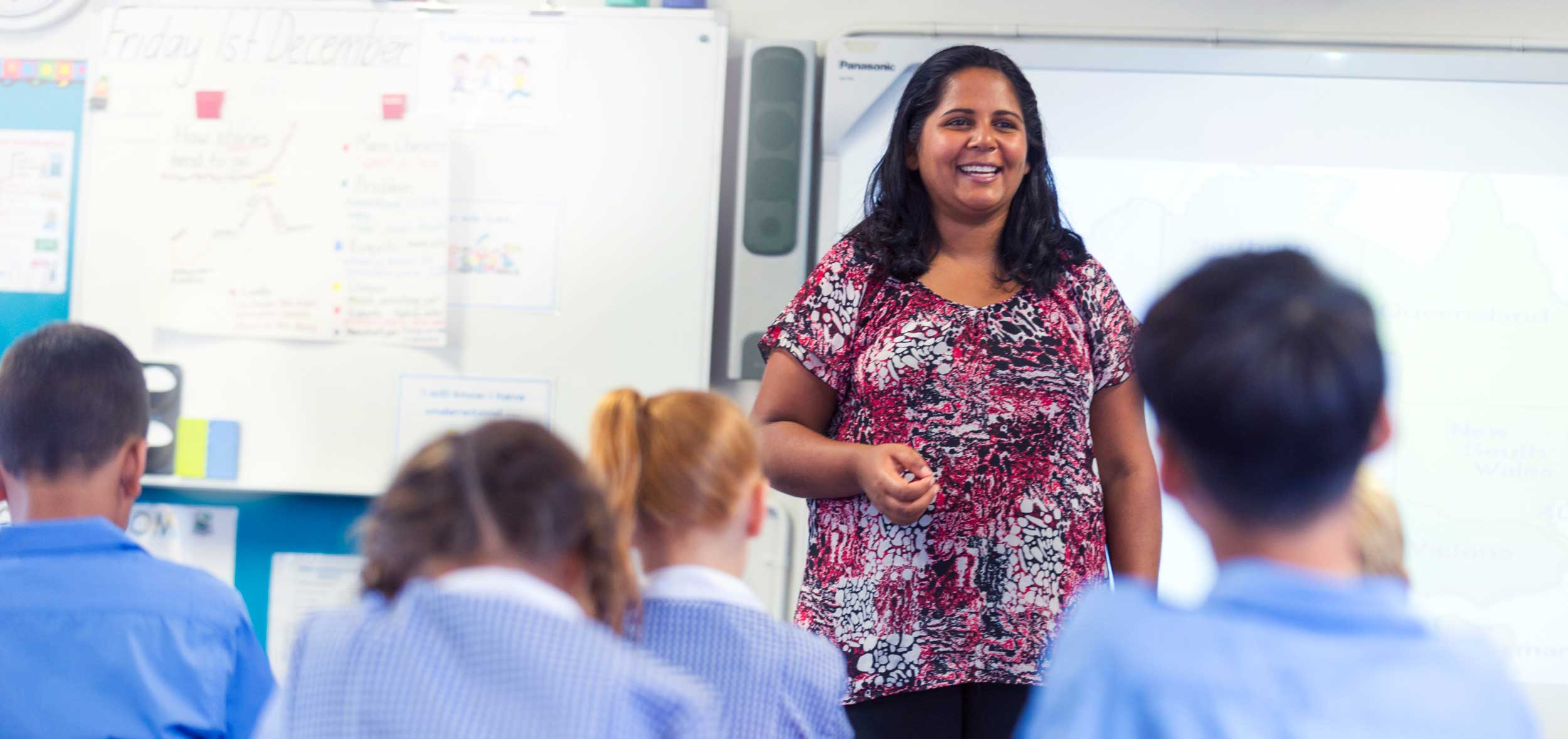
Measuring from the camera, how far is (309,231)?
244 cm

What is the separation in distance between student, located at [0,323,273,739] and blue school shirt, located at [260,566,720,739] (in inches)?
20.1

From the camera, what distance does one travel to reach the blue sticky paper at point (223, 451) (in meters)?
2.46

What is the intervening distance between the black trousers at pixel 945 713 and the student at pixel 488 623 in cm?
46

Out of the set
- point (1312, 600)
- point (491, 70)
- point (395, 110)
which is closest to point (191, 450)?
point (395, 110)

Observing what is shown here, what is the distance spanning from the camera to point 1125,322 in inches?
53.3

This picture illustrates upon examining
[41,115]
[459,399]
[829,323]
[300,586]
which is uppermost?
[41,115]

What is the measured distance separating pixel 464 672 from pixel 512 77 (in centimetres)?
197

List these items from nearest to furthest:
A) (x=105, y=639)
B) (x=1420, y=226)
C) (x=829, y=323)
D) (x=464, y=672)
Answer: (x=464, y=672)
(x=105, y=639)
(x=829, y=323)
(x=1420, y=226)

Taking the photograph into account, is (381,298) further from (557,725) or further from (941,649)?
(557,725)

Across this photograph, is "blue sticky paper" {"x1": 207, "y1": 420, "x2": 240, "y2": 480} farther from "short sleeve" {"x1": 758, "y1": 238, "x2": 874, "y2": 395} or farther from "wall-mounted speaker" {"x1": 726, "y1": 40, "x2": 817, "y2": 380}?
"short sleeve" {"x1": 758, "y1": 238, "x2": 874, "y2": 395}

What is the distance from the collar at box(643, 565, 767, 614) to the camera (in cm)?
95

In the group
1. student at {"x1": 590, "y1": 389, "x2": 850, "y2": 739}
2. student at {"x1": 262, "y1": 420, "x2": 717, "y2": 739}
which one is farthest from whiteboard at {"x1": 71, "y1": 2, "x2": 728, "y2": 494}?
student at {"x1": 262, "y1": 420, "x2": 717, "y2": 739}

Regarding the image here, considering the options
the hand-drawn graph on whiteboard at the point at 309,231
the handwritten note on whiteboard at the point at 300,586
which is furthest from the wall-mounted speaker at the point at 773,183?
the handwritten note on whiteboard at the point at 300,586

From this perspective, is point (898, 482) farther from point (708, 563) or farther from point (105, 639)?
point (105, 639)
